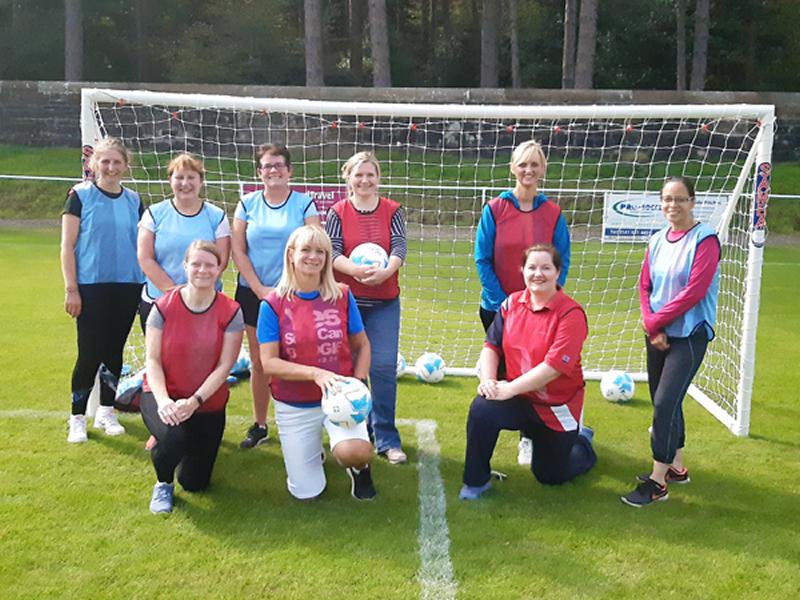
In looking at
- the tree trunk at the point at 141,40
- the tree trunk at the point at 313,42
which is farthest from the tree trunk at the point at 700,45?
the tree trunk at the point at 141,40

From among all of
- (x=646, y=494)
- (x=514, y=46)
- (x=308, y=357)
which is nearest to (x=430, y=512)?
(x=308, y=357)

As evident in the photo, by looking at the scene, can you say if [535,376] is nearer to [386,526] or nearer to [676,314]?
[676,314]

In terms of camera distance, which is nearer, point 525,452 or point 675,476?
point 675,476

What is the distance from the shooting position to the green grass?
338cm

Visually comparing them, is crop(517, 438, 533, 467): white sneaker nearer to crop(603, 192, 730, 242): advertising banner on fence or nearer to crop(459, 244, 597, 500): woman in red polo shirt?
crop(459, 244, 597, 500): woman in red polo shirt

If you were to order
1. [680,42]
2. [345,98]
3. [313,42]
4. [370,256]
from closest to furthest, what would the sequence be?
[370,256] → [345,98] → [313,42] → [680,42]

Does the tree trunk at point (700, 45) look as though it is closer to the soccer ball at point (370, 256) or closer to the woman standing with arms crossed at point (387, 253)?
the woman standing with arms crossed at point (387, 253)

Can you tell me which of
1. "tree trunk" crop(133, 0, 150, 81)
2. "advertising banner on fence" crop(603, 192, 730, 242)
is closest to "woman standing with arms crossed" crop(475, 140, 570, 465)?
"advertising banner on fence" crop(603, 192, 730, 242)

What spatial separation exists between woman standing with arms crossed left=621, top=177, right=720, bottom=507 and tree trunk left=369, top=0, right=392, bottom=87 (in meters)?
18.3

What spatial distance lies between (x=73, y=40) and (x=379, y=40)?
11722 mm

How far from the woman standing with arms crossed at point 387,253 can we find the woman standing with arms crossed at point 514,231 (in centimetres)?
53

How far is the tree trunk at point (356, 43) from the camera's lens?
95.2ft

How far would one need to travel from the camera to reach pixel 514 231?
459 centimetres

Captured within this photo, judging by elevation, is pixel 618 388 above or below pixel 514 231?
below
